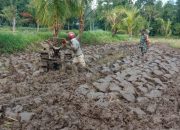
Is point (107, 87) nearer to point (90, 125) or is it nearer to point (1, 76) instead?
point (90, 125)

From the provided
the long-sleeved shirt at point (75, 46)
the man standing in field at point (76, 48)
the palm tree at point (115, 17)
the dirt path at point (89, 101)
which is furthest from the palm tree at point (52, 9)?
the palm tree at point (115, 17)

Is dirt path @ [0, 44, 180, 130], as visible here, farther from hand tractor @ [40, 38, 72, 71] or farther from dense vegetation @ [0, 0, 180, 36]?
dense vegetation @ [0, 0, 180, 36]

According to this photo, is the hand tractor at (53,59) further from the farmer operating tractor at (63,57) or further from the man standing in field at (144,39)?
the man standing in field at (144,39)


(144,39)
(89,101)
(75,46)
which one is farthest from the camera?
(144,39)

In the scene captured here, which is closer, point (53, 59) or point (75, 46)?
point (75, 46)

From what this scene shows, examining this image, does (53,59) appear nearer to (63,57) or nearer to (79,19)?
(63,57)

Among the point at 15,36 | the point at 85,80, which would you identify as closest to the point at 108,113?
the point at 85,80

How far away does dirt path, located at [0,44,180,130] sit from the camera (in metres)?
7.41

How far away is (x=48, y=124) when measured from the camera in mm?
7250

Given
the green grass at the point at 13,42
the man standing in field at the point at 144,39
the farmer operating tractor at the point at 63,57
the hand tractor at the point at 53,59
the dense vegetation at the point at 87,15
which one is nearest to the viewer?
the farmer operating tractor at the point at 63,57

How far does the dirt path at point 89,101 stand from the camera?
741 centimetres

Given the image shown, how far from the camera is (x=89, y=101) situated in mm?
8695

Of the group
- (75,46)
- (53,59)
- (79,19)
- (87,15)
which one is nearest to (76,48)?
(75,46)

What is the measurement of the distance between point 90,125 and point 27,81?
4.76 m
